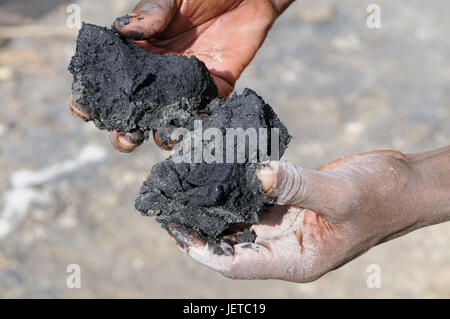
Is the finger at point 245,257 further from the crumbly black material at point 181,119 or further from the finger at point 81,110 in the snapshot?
the finger at point 81,110

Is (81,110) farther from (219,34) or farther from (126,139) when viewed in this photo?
(219,34)

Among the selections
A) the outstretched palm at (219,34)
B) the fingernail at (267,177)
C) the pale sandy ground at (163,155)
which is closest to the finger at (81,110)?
the outstretched palm at (219,34)

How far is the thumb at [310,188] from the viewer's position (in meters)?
1.89

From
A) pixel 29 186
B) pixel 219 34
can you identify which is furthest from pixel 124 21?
pixel 29 186

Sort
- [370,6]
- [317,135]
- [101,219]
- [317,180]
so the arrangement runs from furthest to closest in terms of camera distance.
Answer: [370,6] → [317,135] → [101,219] → [317,180]

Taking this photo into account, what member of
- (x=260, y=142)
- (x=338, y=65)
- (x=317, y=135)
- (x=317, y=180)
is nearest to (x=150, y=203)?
(x=260, y=142)

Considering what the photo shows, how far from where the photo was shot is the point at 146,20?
2.39 meters

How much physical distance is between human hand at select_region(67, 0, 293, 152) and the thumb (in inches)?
37.4

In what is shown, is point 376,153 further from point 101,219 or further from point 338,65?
point 338,65

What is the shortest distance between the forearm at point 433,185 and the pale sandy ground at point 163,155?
1601 mm

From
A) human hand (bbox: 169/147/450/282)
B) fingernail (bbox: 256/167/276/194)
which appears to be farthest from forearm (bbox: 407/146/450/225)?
fingernail (bbox: 256/167/276/194)

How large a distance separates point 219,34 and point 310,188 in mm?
1360

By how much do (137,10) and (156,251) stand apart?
212cm

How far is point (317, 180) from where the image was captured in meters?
1.95
